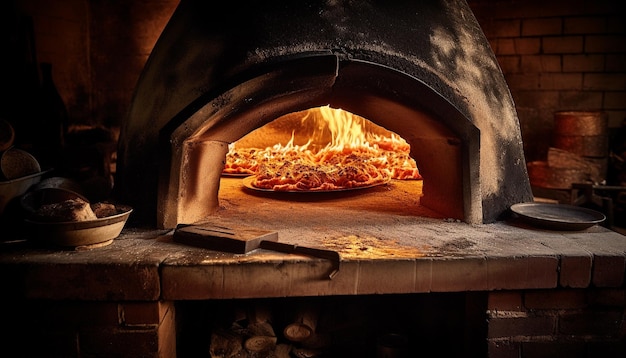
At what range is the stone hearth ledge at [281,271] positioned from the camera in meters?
2.22

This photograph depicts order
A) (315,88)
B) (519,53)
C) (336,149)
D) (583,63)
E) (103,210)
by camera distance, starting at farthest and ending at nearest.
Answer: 1. (519,53)
2. (583,63)
3. (336,149)
4. (315,88)
5. (103,210)

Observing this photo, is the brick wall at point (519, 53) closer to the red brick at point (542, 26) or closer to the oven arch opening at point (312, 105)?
the red brick at point (542, 26)

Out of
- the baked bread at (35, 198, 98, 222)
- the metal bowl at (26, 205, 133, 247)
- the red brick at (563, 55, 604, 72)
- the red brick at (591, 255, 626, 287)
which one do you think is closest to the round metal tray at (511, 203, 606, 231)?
the red brick at (591, 255, 626, 287)

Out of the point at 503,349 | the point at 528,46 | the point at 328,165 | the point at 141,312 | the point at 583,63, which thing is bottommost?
the point at 503,349

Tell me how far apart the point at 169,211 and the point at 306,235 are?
84cm

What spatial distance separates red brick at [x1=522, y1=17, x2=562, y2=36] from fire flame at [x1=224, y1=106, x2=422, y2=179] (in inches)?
118

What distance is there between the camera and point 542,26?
707 cm

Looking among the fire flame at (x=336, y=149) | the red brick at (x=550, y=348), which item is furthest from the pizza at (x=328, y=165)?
the red brick at (x=550, y=348)

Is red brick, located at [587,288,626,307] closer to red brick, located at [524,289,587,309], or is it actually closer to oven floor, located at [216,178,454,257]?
red brick, located at [524,289,587,309]

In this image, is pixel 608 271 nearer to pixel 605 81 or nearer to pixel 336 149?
pixel 336 149

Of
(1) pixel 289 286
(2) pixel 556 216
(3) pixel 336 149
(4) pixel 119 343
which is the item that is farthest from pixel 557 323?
(3) pixel 336 149

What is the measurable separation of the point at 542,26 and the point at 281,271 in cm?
659

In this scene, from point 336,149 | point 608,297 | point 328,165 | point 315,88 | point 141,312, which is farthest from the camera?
point 336,149

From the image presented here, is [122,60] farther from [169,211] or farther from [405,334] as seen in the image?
[405,334]
